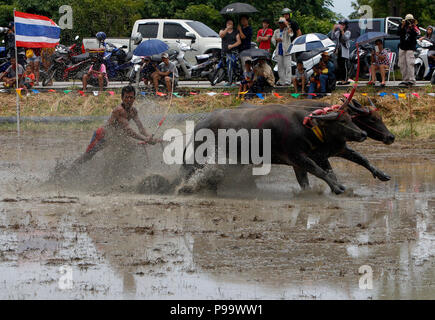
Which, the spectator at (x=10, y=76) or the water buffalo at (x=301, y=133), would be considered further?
the spectator at (x=10, y=76)

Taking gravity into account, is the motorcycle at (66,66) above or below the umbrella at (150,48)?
below

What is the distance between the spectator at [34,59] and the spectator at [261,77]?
6.20 metres

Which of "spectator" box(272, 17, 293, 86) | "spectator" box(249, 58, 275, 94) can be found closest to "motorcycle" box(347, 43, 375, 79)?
"spectator" box(272, 17, 293, 86)

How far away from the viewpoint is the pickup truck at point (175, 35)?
2311 centimetres

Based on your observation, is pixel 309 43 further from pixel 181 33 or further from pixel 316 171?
pixel 316 171

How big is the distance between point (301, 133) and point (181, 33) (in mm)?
13043

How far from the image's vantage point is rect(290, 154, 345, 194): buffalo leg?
11.0 meters

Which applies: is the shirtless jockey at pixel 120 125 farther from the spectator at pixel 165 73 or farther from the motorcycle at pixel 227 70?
the motorcycle at pixel 227 70

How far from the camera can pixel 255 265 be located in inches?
302

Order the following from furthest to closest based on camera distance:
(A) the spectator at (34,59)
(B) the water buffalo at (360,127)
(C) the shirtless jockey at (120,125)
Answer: (A) the spectator at (34,59), (C) the shirtless jockey at (120,125), (B) the water buffalo at (360,127)

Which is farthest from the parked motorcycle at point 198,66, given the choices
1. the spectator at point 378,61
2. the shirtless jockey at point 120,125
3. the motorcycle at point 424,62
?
the shirtless jockey at point 120,125

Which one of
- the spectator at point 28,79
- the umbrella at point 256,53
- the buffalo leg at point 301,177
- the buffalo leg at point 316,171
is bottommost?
the spectator at point 28,79
